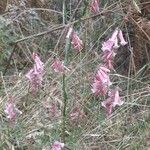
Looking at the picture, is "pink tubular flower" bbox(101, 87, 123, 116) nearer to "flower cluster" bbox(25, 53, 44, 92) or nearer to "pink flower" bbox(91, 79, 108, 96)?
"pink flower" bbox(91, 79, 108, 96)

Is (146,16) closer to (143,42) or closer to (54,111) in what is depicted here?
(143,42)

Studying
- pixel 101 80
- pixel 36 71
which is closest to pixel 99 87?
pixel 101 80

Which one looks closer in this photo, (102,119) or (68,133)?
(68,133)

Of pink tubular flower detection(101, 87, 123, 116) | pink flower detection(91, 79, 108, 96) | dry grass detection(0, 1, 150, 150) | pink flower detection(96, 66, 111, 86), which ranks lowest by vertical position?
dry grass detection(0, 1, 150, 150)

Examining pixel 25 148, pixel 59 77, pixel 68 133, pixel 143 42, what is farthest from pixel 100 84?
pixel 143 42

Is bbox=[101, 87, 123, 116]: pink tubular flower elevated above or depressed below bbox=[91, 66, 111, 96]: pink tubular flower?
below

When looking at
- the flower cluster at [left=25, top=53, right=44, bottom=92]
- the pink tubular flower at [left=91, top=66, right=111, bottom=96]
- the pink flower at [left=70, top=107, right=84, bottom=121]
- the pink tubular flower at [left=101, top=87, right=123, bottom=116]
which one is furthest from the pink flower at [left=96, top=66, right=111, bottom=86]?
the pink flower at [left=70, top=107, right=84, bottom=121]

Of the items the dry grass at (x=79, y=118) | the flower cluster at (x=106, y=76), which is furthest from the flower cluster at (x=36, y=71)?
the flower cluster at (x=106, y=76)

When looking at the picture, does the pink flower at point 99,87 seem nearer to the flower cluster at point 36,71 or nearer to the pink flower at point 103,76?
the pink flower at point 103,76

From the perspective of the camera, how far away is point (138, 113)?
2.84 m

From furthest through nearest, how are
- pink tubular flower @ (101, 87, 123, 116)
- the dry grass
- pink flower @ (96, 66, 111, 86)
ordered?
1. the dry grass
2. pink tubular flower @ (101, 87, 123, 116)
3. pink flower @ (96, 66, 111, 86)

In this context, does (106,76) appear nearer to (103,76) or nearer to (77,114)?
(103,76)

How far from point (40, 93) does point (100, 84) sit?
0.71m

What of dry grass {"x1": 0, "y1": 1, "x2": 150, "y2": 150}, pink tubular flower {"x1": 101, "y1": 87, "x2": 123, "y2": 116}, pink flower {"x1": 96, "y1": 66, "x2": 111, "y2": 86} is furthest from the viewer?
dry grass {"x1": 0, "y1": 1, "x2": 150, "y2": 150}
